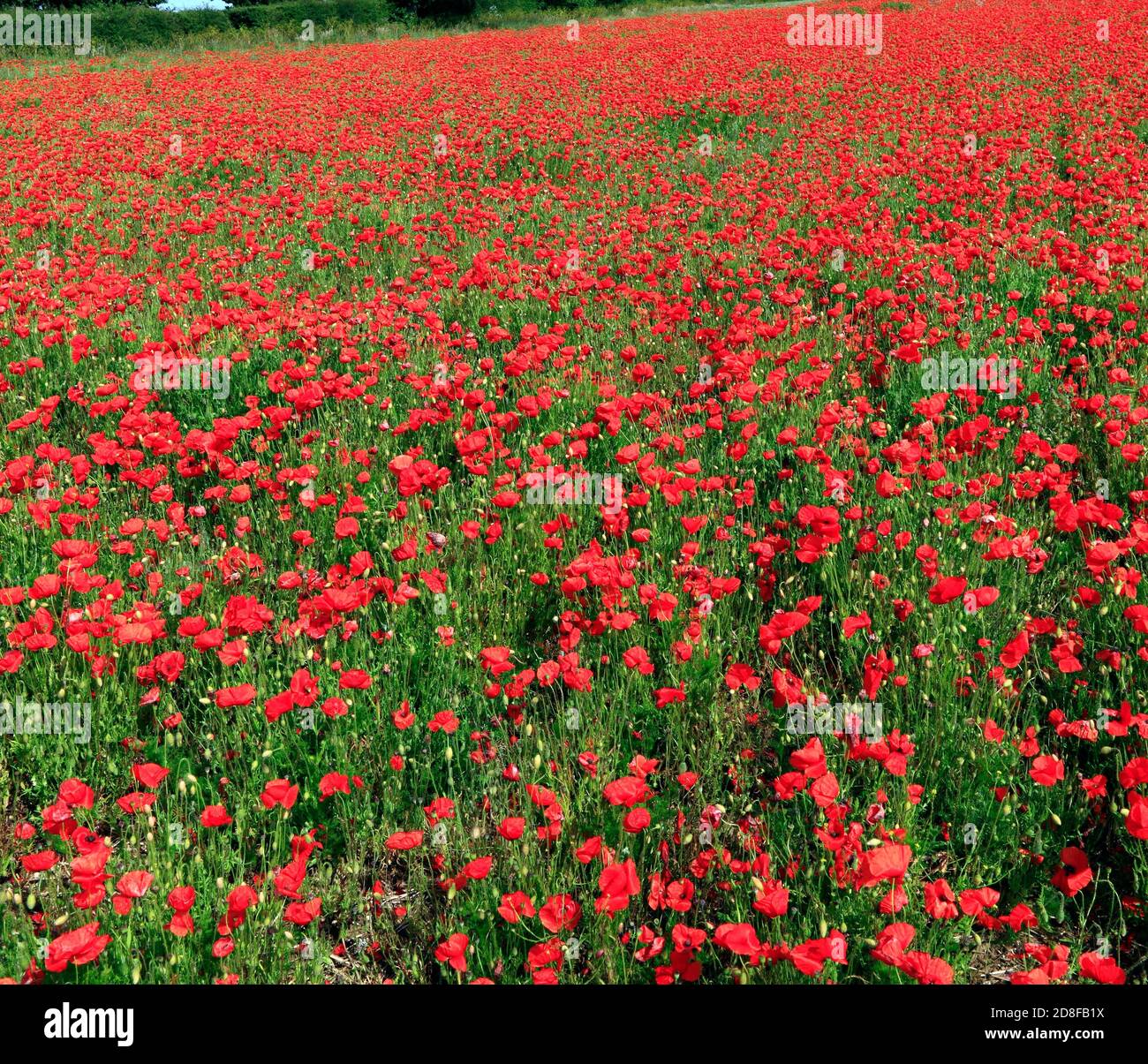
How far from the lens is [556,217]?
333 inches

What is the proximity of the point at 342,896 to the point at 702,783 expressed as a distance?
114 cm

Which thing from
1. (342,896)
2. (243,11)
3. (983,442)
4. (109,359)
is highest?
(243,11)

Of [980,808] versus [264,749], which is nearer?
[980,808]

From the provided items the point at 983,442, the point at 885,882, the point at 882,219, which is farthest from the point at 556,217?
the point at 885,882

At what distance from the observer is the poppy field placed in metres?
2.32

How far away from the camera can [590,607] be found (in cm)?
343

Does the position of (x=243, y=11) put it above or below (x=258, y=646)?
above

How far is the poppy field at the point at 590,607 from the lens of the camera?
2.32 m

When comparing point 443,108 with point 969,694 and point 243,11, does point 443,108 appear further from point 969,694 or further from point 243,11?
point 243,11

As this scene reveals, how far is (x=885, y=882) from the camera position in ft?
7.44

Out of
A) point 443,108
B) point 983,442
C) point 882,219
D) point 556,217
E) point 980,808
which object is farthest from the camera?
point 443,108

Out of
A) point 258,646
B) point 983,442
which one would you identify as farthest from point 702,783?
point 983,442

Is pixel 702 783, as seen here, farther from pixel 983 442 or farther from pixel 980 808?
pixel 983 442

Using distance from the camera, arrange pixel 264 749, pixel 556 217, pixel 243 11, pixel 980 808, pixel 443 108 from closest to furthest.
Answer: pixel 980 808 → pixel 264 749 → pixel 556 217 → pixel 443 108 → pixel 243 11
